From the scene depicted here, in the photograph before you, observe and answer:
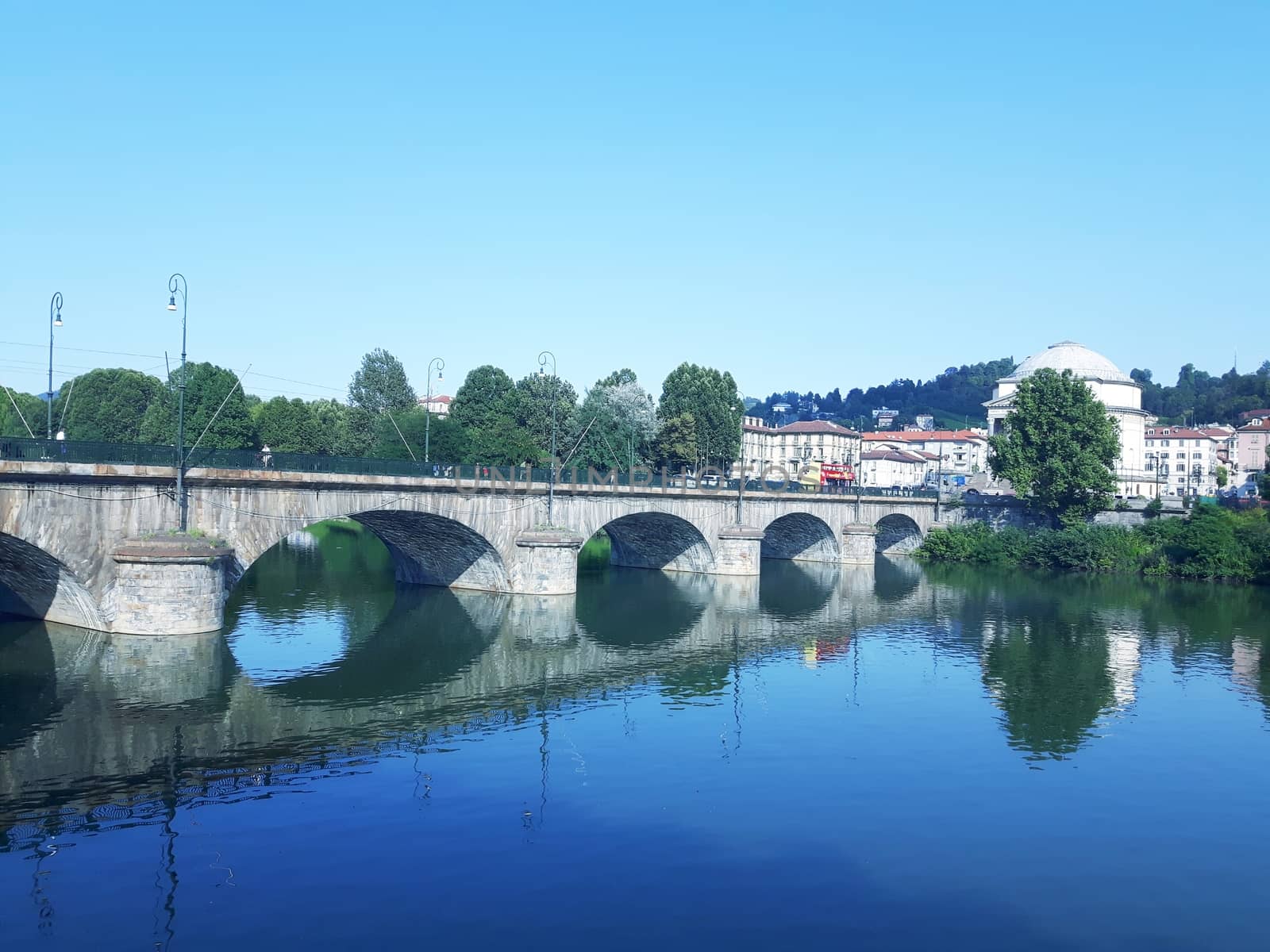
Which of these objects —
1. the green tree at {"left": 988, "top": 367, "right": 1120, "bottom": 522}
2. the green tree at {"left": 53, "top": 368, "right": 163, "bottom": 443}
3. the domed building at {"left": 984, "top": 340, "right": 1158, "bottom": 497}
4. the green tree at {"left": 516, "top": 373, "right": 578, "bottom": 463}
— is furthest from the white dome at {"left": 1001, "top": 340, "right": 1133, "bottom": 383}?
the green tree at {"left": 53, "top": 368, "right": 163, "bottom": 443}

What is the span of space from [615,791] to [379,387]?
103 meters

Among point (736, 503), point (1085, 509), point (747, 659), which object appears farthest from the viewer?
point (1085, 509)

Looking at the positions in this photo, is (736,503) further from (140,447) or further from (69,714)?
(69,714)

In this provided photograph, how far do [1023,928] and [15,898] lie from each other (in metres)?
16.2

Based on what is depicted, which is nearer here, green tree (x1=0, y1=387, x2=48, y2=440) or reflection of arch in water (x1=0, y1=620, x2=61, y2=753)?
reflection of arch in water (x1=0, y1=620, x2=61, y2=753)

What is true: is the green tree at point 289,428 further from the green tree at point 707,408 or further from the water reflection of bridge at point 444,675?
the water reflection of bridge at point 444,675

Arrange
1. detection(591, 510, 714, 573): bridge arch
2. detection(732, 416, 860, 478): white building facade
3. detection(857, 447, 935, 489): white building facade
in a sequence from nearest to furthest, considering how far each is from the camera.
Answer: detection(591, 510, 714, 573): bridge arch
detection(857, 447, 935, 489): white building facade
detection(732, 416, 860, 478): white building facade

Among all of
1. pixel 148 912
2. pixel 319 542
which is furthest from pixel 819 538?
pixel 148 912

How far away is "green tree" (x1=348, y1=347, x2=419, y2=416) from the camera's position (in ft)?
391

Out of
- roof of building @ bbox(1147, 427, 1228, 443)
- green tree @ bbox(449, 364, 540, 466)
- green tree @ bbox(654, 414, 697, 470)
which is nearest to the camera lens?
green tree @ bbox(449, 364, 540, 466)

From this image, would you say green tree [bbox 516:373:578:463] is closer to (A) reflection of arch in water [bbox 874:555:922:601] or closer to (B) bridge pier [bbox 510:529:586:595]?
(A) reflection of arch in water [bbox 874:555:922:601]

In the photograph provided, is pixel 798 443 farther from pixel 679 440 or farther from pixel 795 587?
pixel 795 587

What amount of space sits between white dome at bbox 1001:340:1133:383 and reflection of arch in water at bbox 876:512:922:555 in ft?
121

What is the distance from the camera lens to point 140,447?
107ft
